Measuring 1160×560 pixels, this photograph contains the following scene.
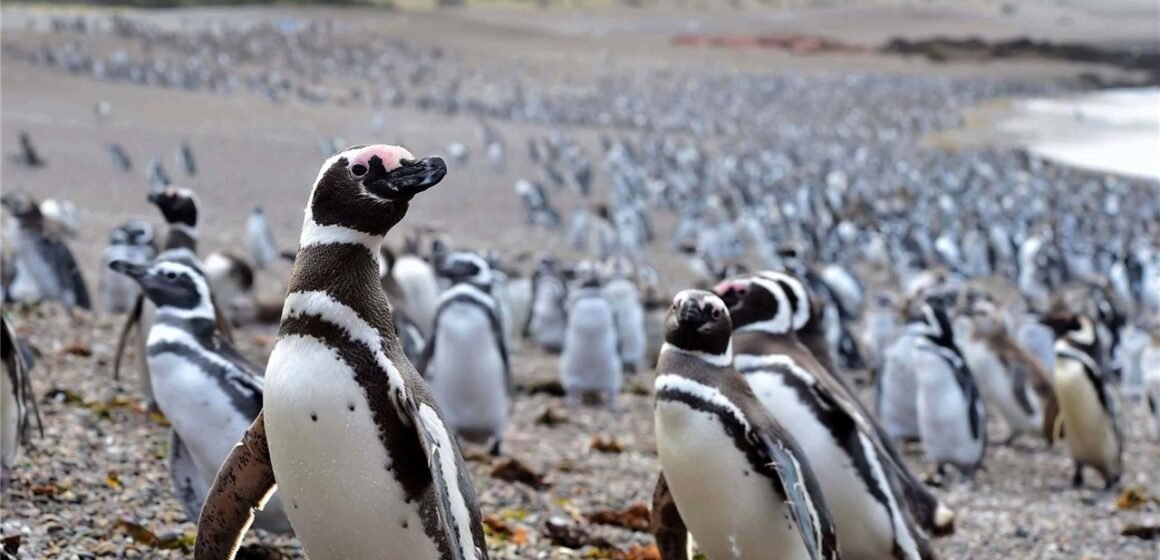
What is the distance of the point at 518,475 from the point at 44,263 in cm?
543

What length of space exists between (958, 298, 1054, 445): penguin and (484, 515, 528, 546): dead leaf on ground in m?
4.75

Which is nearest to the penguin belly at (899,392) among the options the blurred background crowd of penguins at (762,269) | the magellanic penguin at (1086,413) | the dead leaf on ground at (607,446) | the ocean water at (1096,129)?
the blurred background crowd of penguins at (762,269)

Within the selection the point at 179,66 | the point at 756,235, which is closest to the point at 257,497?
the point at 756,235

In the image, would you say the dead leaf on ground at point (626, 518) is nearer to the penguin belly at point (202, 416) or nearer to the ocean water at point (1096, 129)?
the penguin belly at point (202, 416)

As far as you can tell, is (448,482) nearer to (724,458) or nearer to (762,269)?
(724,458)

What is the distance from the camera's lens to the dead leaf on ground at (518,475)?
539 cm

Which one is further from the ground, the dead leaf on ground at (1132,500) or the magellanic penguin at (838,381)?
the magellanic penguin at (838,381)

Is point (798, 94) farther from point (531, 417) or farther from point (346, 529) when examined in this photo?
point (346, 529)

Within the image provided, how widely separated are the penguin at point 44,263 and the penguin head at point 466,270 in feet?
12.3

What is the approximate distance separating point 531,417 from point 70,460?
3.77 metres

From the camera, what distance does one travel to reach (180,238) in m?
6.51

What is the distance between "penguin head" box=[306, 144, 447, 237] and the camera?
2.64m

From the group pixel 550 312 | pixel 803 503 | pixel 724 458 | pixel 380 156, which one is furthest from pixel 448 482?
pixel 550 312

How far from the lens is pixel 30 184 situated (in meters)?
17.0
